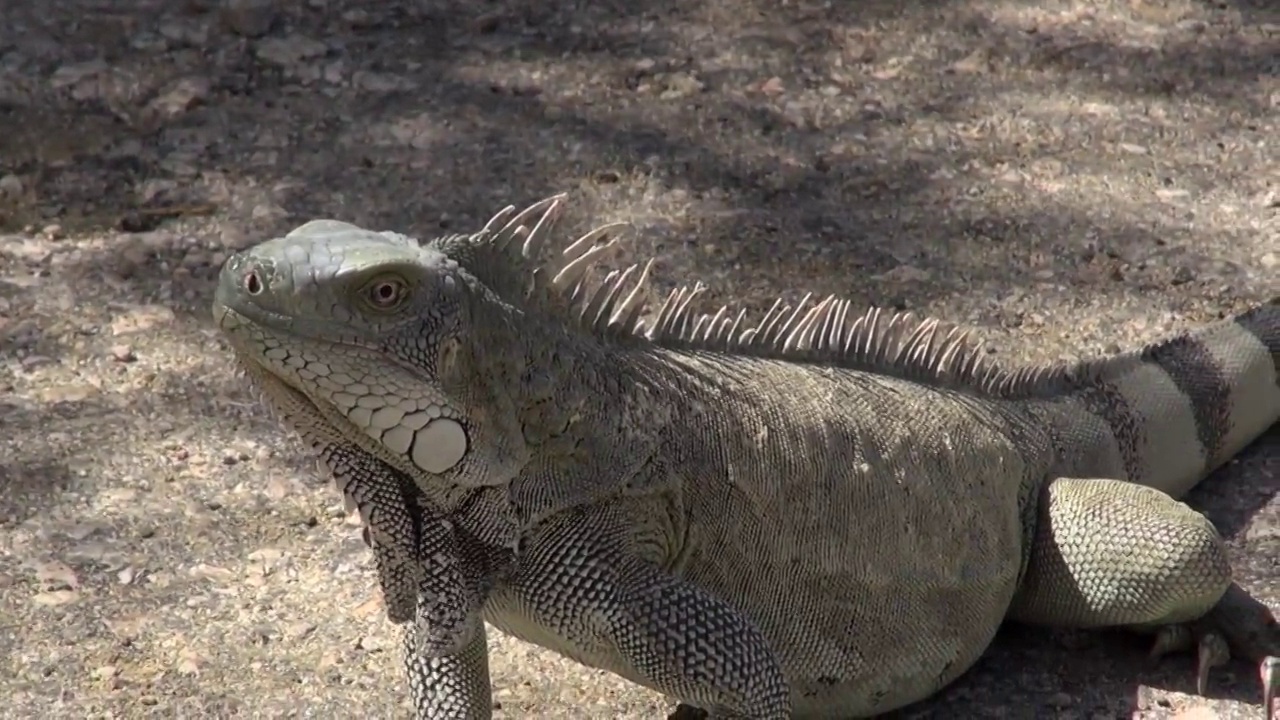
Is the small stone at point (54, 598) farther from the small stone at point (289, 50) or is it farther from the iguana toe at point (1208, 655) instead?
the small stone at point (289, 50)

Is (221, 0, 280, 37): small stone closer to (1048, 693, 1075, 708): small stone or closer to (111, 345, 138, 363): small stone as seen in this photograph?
(111, 345, 138, 363): small stone

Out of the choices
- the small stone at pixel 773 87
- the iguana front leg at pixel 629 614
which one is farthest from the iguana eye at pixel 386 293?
the small stone at pixel 773 87

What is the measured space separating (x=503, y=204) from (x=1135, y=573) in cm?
288

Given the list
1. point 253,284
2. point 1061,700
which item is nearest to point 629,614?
point 253,284

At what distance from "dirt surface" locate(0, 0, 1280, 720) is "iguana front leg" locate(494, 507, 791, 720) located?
0.71 m

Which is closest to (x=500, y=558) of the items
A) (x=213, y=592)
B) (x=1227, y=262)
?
(x=213, y=592)

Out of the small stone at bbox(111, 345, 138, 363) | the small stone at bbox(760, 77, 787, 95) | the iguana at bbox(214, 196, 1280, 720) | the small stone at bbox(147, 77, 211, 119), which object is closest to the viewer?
the iguana at bbox(214, 196, 1280, 720)

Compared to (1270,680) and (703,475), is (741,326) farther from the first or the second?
(1270,680)

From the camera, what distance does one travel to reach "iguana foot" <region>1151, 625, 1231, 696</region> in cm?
391

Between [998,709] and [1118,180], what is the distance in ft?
9.84

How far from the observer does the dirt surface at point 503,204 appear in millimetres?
3965

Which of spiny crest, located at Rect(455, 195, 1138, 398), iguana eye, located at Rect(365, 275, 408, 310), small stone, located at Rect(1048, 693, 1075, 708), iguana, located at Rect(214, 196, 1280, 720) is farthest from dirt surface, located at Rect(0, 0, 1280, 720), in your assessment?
iguana eye, located at Rect(365, 275, 408, 310)

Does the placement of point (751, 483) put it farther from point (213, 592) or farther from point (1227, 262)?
point (1227, 262)

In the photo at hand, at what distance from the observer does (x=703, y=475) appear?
325cm
